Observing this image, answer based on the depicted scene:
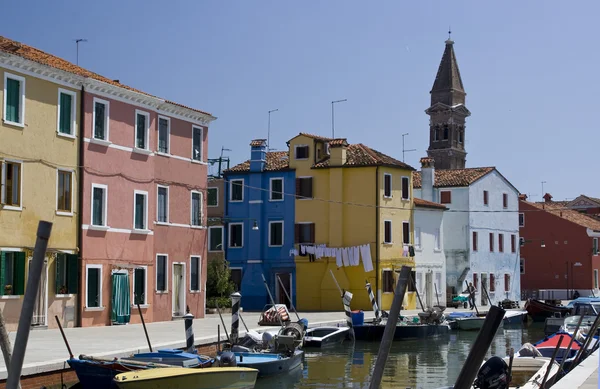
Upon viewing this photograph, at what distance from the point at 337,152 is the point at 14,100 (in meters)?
22.1

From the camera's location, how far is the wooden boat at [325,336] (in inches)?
1202

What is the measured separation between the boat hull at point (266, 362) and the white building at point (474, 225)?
106 feet

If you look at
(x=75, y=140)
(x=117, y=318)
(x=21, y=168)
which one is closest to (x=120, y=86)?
(x=75, y=140)

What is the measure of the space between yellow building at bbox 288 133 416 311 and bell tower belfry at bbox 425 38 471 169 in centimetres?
3731

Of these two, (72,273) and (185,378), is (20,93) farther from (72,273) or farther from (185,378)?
(185,378)

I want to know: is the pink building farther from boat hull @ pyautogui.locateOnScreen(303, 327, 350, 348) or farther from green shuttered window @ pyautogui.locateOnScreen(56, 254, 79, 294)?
boat hull @ pyautogui.locateOnScreen(303, 327, 350, 348)

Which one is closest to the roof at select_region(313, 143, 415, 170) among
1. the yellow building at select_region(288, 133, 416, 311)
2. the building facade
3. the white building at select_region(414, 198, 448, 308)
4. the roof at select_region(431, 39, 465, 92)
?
the yellow building at select_region(288, 133, 416, 311)

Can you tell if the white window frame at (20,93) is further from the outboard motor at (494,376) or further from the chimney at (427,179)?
the chimney at (427,179)

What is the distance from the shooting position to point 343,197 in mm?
47688

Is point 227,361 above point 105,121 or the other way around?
the other way around

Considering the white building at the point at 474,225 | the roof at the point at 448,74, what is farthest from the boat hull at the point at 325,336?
the roof at the point at 448,74

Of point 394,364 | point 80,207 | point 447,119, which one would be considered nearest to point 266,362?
point 394,364

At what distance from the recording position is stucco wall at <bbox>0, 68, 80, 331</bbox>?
27562mm

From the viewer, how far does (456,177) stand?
190 feet
